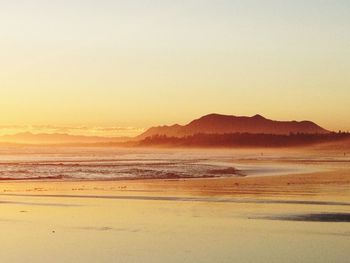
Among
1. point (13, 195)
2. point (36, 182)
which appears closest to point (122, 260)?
point (13, 195)

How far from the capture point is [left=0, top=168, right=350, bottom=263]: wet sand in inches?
594

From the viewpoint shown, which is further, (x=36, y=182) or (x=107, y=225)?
(x=36, y=182)

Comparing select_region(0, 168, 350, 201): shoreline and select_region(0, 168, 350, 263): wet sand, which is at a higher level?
select_region(0, 168, 350, 201): shoreline

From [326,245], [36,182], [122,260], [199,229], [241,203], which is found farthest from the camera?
[36,182]

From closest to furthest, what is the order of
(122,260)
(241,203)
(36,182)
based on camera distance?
(122,260) < (241,203) < (36,182)

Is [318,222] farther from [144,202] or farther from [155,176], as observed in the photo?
[155,176]

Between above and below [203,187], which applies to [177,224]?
below

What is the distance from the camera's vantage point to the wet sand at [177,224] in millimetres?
15094

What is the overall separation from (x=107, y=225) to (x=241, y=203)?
7.21 meters

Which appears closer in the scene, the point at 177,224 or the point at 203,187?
the point at 177,224

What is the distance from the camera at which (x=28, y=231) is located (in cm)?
1842

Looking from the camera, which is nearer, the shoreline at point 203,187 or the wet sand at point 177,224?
the wet sand at point 177,224

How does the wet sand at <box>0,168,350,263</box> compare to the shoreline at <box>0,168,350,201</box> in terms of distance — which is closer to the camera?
the wet sand at <box>0,168,350,263</box>

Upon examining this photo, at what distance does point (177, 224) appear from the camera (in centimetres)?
1938
